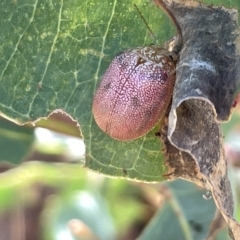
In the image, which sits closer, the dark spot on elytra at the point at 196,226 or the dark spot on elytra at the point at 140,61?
the dark spot on elytra at the point at 140,61

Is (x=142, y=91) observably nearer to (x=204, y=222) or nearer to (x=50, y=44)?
(x=50, y=44)

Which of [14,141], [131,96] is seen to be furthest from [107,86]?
[14,141]

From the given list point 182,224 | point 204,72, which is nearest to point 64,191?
point 182,224

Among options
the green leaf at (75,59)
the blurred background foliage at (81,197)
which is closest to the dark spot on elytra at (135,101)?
the green leaf at (75,59)

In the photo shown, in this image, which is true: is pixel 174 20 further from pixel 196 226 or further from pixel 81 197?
pixel 81 197

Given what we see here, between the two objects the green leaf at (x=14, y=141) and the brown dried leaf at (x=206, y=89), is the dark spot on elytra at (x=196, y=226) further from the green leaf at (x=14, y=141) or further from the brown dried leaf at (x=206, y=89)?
the brown dried leaf at (x=206, y=89)

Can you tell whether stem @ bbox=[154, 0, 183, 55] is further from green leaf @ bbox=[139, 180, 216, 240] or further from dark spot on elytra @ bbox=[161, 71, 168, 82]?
green leaf @ bbox=[139, 180, 216, 240]
